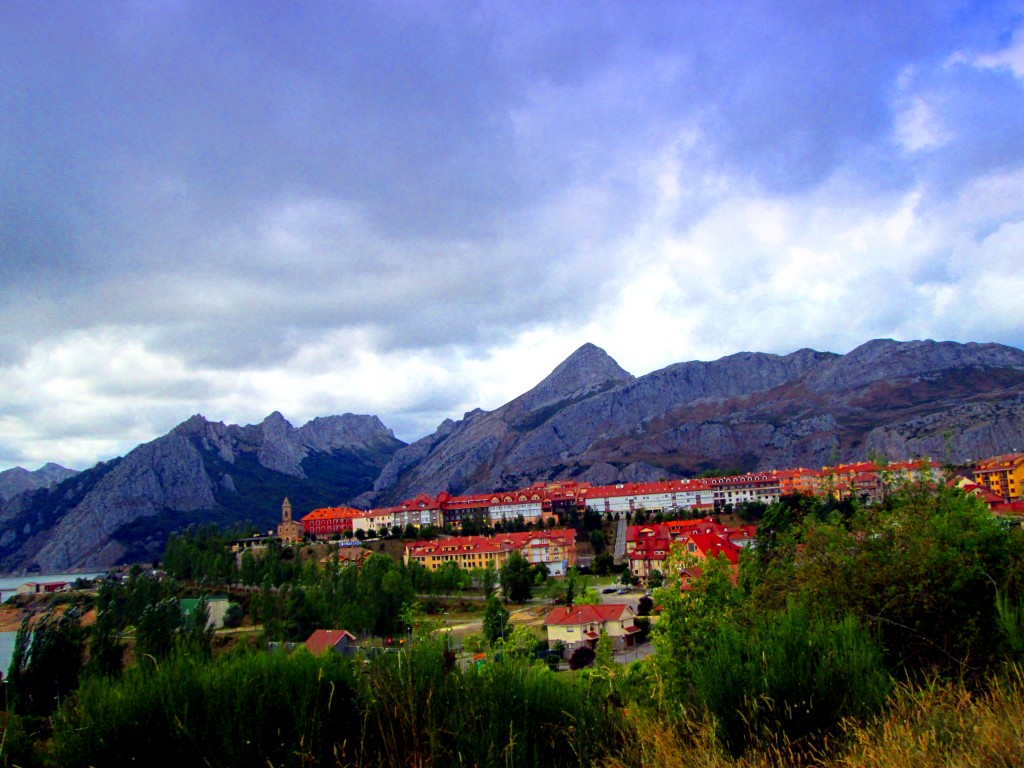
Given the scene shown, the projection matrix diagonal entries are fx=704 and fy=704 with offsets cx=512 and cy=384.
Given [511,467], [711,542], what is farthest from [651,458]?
[711,542]

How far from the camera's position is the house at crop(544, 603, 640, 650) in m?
35.6

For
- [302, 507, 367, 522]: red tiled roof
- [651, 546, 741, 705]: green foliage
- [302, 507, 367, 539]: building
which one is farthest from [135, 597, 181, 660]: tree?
[302, 507, 367, 522]: red tiled roof

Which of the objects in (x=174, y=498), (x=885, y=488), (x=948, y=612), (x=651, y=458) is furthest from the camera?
(x=174, y=498)

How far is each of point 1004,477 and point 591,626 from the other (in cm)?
6765

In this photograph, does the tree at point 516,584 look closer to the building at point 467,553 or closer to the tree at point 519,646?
the building at point 467,553

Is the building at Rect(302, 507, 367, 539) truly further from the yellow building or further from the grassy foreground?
the grassy foreground

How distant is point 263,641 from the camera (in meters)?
5.41

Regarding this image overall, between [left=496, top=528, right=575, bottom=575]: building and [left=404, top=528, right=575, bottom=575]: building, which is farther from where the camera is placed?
[left=496, top=528, right=575, bottom=575]: building

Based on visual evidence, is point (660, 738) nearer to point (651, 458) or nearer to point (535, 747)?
point (535, 747)

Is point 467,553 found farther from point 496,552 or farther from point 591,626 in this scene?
point 591,626

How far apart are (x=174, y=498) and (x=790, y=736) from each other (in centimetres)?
20615

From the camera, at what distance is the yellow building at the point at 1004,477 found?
253 ft

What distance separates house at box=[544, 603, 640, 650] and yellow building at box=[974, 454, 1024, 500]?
59330mm

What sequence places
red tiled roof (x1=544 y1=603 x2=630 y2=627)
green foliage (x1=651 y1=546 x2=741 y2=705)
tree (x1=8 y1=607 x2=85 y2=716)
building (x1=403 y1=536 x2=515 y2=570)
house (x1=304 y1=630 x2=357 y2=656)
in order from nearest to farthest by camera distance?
house (x1=304 y1=630 x2=357 y2=656) < green foliage (x1=651 y1=546 x2=741 y2=705) < tree (x1=8 y1=607 x2=85 y2=716) < red tiled roof (x1=544 y1=603 x2=630 y2=627) < building (x1=403 y1=536 x2=515 y2=570)
